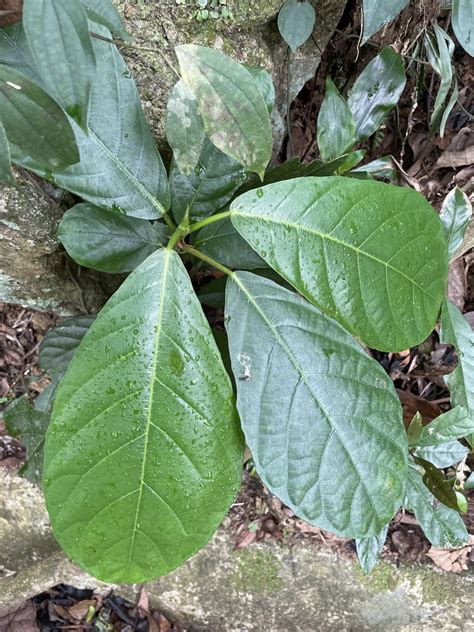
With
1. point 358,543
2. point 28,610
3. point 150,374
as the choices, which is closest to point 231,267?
point 150,374

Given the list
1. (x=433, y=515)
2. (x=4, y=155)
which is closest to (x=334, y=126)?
(x=4, y=155)

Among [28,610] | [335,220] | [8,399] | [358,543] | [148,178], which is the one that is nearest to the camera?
[335,220]

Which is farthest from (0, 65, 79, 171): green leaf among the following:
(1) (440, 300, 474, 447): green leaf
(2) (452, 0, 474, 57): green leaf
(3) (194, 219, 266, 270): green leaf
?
(1) (440, 300, 474, 447): green leaf

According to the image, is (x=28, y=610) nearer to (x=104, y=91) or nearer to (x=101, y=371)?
(x=101, y=371)

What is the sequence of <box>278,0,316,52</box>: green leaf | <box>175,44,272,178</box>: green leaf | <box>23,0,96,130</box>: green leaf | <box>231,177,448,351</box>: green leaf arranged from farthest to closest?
1. <box>278,0,316,52</box>: green leaf
2. <box>231,177,448,351</box>: green leaf
3. <box>175,44,272,178</box>: green leaf
4. <box>23,0,96,130</box>: green leaf

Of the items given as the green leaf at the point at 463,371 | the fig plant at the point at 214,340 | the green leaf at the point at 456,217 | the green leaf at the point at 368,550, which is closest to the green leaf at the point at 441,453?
the green leaf at the point at 463,371

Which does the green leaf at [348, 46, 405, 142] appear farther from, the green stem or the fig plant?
the green stem
